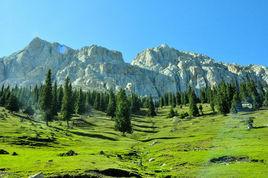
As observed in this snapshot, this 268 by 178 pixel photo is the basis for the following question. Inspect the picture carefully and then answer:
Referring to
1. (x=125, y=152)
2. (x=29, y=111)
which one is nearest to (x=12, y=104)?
(x=29, y=111)

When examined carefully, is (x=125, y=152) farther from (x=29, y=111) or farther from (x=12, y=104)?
(x=29, y=111)

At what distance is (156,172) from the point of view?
56.1m

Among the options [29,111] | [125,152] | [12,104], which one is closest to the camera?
[125,152]

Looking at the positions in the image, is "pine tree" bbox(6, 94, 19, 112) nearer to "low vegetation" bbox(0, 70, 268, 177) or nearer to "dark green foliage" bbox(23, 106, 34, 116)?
"low vegetation" bbox(0, 70, 268, 177)

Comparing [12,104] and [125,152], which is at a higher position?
[12,104]

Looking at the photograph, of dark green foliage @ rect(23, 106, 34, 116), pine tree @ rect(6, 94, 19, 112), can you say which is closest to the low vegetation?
pine tree @ rect(6, 94, 19, 112)

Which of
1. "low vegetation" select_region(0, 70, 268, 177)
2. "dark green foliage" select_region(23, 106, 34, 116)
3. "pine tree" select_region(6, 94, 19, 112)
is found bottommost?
"low vegetation" select_region(0, 70, 268, 177)

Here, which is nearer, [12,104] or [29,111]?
[12,104]

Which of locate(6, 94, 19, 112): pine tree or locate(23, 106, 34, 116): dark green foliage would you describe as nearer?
locate(6, 94, 19, 112): pine tree

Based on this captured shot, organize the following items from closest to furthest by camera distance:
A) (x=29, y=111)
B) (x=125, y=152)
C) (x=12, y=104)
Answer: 1. (x=125, y=152)
2. (x=12, y=104)
3. (x=29, y=111)

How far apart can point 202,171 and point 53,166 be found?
64.9 ft

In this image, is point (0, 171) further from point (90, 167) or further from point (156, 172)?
point (156, 172)

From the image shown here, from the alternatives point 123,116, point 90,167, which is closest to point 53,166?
point 90,167

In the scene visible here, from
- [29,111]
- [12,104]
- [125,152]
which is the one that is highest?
[12,104]
